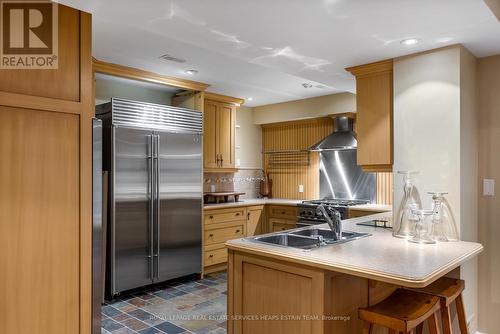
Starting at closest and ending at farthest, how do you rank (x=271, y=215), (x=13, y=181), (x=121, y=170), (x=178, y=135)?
(x=13, y=181)
(x=121, y=170)
(x=178, y=135)
(x=271, y=215)

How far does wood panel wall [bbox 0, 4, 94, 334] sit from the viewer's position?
1.57m

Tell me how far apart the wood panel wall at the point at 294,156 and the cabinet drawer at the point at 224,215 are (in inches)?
49.0

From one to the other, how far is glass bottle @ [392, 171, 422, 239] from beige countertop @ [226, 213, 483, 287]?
0.52 ft

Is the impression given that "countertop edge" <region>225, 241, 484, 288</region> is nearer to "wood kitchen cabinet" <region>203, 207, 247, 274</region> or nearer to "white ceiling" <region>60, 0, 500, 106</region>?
"white ceiling" <region>60, 0, 500, 106</region>

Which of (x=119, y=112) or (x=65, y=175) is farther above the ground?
(x=119, y=112)

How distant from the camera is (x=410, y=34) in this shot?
2223 mm

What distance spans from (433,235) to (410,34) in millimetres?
1352

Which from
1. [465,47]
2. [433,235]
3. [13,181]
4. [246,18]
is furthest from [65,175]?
[465,47]

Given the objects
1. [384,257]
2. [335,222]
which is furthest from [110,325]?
[384,257]

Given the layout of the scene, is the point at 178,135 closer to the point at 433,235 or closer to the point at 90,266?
the point at 90,266

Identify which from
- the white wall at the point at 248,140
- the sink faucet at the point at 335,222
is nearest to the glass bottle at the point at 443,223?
the sink faucet at the point at 335,222

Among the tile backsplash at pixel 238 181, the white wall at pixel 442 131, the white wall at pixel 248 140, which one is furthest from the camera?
the white wall at pixel 248 140

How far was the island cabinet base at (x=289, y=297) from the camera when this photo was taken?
1845 millimetres

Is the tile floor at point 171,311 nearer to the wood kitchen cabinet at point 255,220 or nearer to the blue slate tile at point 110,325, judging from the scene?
the blue slate tile at point 110,325
